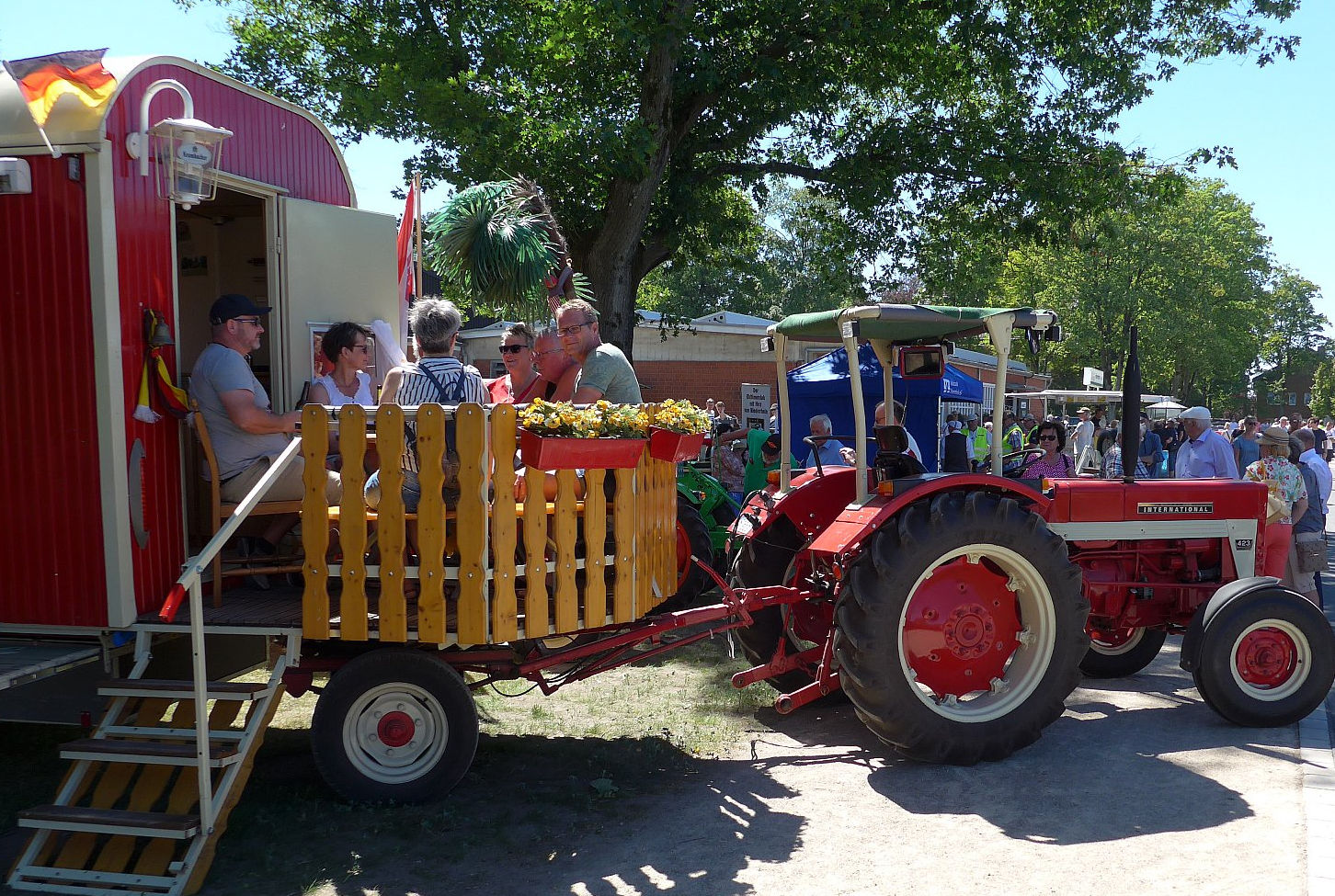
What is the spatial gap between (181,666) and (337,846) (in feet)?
4.25

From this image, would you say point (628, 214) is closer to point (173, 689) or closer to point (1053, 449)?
point (1053, 449)

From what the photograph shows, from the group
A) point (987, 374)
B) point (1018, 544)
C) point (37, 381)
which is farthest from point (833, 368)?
point (987, 374)

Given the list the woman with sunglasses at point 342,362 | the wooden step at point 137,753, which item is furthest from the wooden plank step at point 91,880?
the woman with sunglasses at point 342,362

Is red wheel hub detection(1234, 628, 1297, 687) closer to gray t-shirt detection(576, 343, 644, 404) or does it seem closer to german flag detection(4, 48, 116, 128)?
gray t-shirt detection(576, 343, 644, 404)

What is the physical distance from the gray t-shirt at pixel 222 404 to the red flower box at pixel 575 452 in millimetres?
1373

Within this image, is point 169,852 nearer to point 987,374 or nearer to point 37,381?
point 37,381

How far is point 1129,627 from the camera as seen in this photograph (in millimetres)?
6586

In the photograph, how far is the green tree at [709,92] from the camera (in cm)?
1122

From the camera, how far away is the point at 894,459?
18.8ft

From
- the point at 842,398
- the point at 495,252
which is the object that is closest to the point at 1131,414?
the point at 495,252

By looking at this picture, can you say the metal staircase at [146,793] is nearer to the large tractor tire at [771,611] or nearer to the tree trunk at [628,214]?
the large tractor tire at [771,611]

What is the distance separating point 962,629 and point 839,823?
1418 millimetres

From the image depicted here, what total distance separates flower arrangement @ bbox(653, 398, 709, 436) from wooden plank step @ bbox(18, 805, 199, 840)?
252 centimetres

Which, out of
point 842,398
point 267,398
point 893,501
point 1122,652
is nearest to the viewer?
point 267,398
